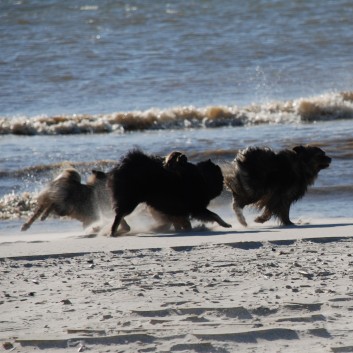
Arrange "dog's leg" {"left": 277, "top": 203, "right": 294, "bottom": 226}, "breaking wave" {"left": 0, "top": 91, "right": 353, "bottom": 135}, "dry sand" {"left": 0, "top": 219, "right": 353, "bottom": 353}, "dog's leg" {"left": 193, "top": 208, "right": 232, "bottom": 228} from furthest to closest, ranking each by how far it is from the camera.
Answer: "breaking wave" {"left": 0, "top": 91, "right": 353, "bottom": 135}
"dog's leg" {"left": 277, "top": 203, "right": 294, "bottom": 226}
"dog's leg" {"left": 193, "top": 208, "right": 232, "bottom": 228}
"dry sand" {"left": 0, "top": 219, "right": 353, "bottom": 353}

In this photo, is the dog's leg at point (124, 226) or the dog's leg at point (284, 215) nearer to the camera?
the dog's leg at point (124, 226)

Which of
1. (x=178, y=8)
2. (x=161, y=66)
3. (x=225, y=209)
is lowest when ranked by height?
(x=225, y=209)

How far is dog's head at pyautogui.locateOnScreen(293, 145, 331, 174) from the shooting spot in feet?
34.4

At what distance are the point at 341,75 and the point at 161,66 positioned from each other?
457 centimetres

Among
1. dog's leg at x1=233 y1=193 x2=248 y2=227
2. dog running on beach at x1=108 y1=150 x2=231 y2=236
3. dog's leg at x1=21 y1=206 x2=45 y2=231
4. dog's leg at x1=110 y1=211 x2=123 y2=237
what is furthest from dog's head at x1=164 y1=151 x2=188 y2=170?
dog's leg at x1=21 y1=206 x2=45 y2=231

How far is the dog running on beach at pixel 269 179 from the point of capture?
1022 cm

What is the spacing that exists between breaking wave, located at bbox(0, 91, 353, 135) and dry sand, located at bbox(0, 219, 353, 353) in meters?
10.9

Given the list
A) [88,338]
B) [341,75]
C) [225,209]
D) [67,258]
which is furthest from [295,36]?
[88,338]

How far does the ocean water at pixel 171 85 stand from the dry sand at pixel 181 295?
9.79 ft

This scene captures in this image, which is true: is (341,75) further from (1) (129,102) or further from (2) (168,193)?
(2) (168,193)

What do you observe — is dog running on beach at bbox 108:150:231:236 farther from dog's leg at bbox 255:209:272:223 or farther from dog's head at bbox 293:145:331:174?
dog's head at bbox 293:145:331:174

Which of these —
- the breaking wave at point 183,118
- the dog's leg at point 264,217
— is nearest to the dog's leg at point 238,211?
the dog's leg at point 264,217

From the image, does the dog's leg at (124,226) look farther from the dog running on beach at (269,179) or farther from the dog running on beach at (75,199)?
the dog running on beach at (269,179)

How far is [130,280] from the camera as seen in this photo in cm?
646
